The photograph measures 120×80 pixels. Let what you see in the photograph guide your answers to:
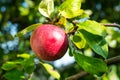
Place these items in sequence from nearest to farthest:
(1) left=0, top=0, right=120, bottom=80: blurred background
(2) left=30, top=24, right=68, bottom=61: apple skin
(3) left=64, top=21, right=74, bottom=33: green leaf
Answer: (2) left=30, top=24, right=68, bottom=61: apple skin → (3) left=64, top=21, right=74, bottom=33: green leaf → (1) left=0, top=0, right=120, bottom=80: blurred background

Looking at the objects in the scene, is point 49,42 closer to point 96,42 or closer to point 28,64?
point 96,42

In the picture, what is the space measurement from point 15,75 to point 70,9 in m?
0.60

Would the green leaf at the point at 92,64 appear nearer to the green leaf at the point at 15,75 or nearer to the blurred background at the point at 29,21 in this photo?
the green leaf at the point at 15,75

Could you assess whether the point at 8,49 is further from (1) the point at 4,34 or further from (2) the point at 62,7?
(2) the point at 62,7

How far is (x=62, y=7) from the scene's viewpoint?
56.4 inches

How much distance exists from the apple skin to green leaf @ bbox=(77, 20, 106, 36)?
0.08 meters

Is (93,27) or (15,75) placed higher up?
(93,27)

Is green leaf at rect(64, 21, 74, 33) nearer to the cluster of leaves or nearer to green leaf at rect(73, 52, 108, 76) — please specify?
the cluster of leaves

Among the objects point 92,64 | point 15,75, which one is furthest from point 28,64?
point 92,64

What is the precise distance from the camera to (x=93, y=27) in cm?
138

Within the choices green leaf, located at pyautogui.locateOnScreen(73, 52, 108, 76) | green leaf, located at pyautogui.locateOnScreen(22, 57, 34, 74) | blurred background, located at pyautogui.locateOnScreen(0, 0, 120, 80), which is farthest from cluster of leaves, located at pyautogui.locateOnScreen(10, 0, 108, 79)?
blurred background, located at pyautogui.locateOnScreen(0, 0, 120, 80)

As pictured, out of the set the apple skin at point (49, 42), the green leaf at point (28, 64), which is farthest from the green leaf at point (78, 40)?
the green leaf at point (28, 64)

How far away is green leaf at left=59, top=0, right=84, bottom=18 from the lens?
143 cm

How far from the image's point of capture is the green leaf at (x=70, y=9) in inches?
56.3
